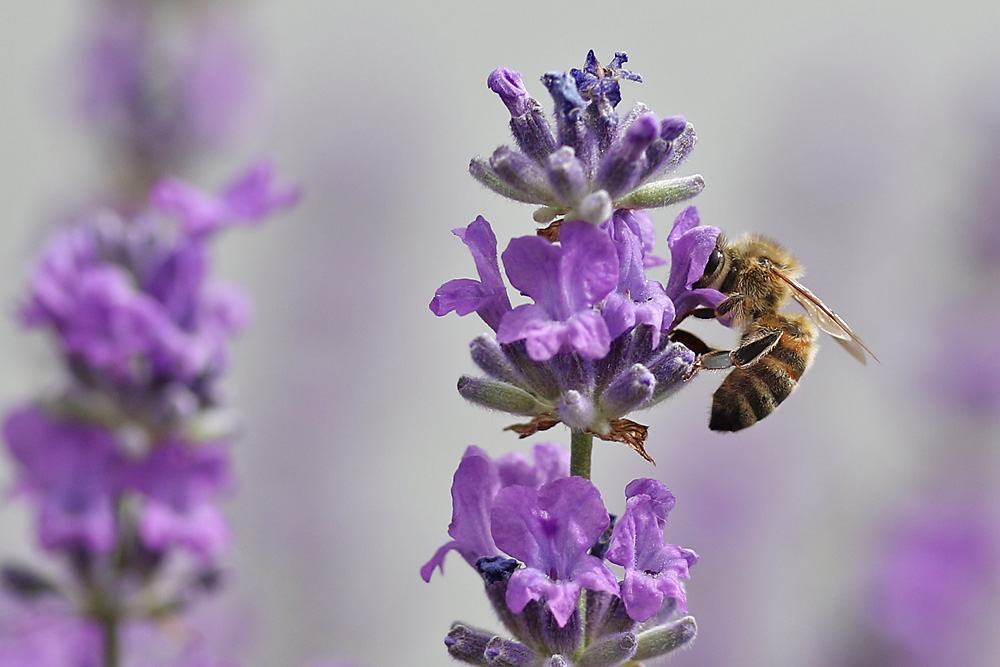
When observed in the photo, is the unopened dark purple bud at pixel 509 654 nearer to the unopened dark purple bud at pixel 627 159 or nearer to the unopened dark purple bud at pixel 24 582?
the unopened dark purple bud at pixel 627 159

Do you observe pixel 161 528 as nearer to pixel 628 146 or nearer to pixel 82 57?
pixel 628 146

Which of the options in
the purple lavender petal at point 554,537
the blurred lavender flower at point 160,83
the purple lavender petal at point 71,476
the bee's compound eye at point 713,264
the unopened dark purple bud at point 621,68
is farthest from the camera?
the blurred lavender flower at point 160,83

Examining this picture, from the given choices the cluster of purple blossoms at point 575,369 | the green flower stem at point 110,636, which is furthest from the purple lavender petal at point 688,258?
the green flower stem at point 110,636

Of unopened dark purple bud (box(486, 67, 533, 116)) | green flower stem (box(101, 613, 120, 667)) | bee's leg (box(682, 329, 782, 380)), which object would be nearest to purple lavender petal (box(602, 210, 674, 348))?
unopened dark purple bud (box(486, 67, 533, 116))

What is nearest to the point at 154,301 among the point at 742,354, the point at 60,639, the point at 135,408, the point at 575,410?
the point at 135,408

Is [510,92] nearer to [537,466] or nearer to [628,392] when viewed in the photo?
[628,392]

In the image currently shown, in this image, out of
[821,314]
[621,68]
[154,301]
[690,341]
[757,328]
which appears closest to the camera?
[621,68]

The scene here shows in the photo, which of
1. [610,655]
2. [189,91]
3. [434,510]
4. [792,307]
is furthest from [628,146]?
[434,510]
